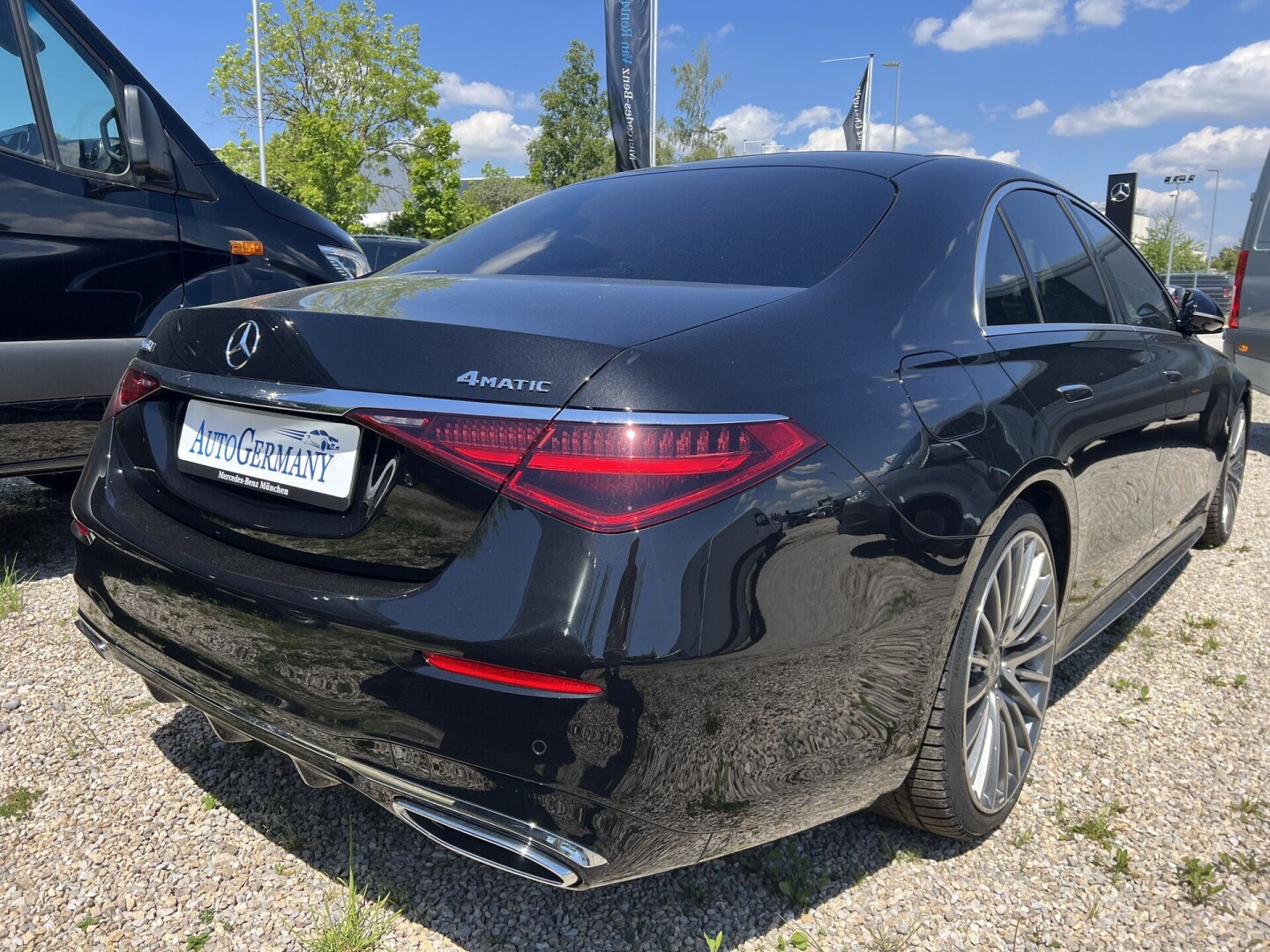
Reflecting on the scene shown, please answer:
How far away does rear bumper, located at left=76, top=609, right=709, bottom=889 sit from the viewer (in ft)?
4.79

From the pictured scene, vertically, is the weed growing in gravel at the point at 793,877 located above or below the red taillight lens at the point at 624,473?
below

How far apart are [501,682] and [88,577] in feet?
3.75

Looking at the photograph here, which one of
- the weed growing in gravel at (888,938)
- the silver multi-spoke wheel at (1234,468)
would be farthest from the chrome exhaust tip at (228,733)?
the silver multi-spoke wheel at (1234,468)

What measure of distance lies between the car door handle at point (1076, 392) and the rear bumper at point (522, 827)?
1472 mm

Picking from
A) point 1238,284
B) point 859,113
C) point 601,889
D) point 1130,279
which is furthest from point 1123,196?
point 601,889

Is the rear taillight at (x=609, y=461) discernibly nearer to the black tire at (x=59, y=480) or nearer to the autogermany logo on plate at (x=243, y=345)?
the autogermany logo on plate at (x=243, y=345)

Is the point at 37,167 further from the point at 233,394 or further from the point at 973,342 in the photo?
the point at 973,342

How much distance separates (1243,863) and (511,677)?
1.81 metres

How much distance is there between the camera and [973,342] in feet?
6.77

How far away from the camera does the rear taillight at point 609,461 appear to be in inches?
55.6

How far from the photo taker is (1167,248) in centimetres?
5662

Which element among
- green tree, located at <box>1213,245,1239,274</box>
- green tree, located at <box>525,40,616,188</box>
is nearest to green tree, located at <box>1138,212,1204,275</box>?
green tree, located at <box>1213,245,1239,274</box>

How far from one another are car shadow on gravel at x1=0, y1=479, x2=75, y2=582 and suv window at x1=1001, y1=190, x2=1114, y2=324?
3.38m

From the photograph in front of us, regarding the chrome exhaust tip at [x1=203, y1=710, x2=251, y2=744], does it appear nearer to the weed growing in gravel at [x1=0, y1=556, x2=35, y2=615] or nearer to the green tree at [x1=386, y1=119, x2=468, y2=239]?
the weed growing in gravel at [x1=0, y1=556, x2=35, y2=615]
